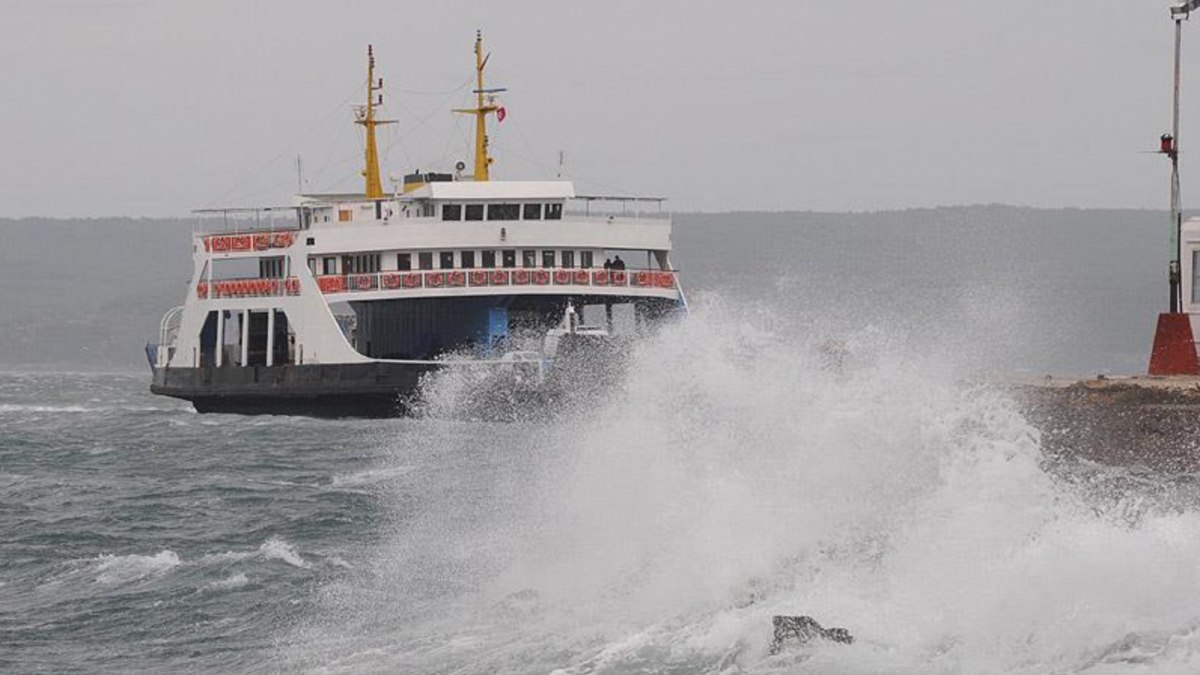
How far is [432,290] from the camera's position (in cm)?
5775

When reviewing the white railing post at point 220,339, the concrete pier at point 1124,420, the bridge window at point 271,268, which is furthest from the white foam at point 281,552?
the white railing post at point 220,339

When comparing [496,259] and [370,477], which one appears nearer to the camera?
[370,477]

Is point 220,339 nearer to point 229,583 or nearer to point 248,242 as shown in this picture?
point 248,242

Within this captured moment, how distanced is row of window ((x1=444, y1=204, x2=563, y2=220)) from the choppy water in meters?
23.7

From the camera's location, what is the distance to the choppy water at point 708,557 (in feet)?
65.5

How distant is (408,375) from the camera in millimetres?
56125

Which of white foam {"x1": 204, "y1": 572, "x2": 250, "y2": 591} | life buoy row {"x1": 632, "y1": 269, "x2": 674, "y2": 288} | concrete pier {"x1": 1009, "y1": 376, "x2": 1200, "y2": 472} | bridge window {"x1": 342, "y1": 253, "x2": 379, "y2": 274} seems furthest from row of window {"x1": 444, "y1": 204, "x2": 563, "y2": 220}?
white foam {"x1": 204, "y1": 572, "x2": 250, "y2": 591}

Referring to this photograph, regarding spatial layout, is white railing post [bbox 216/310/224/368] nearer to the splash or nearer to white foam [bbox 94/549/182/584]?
white foam [bbox 94/549/182/584]

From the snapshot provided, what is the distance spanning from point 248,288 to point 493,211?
312 inches

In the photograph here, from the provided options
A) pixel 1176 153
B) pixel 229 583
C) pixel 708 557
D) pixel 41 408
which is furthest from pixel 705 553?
pixel 41 408

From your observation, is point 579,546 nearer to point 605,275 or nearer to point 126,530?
point 126,530

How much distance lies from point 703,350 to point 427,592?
487 centimetres

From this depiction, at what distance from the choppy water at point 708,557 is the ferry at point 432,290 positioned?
21.6m

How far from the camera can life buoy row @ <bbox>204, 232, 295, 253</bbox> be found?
2420 inches
